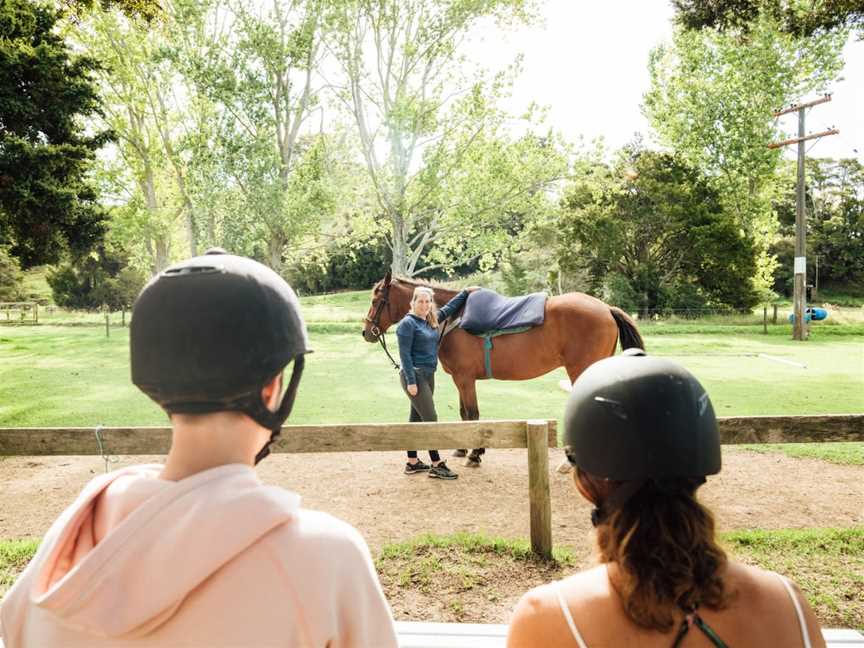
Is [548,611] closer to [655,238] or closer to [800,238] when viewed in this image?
[800,238]

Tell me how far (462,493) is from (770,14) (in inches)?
224

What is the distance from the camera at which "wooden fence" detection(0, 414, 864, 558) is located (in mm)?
3670

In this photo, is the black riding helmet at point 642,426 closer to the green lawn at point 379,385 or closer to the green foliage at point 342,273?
the green lawn at point 379,385

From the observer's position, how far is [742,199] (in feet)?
74.7

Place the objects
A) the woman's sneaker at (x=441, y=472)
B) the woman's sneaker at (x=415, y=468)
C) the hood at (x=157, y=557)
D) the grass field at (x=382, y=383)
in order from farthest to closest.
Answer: the grass field at (x=382, y=383) < the woman's sneaker at (x=415, y=468) < the woman's sneaker at (x=441, y=472) < the hood at (x=157, y=557)

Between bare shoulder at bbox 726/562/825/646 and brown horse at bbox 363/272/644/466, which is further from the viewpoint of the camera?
brown horse at bbox 363/272/644/466

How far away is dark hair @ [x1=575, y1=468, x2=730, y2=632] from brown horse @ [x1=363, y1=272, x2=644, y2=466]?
5.15 meters

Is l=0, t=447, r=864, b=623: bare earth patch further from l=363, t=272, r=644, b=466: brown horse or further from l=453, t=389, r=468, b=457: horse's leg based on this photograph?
l=363, t=272, r=644, b=466: brown horse

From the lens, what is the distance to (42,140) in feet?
33.4

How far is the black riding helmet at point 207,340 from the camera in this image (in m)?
0.82

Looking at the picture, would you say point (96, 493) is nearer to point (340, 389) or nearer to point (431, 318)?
point (431, 318)

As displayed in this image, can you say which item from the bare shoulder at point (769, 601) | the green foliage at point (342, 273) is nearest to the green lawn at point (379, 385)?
the bare shoulder at point (769, 601)

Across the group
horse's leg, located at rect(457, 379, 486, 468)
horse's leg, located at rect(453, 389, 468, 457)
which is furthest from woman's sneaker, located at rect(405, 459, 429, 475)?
horse's leg, located at rect(453, 389, 468, 457)

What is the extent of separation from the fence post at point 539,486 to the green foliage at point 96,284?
27.1 m
